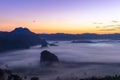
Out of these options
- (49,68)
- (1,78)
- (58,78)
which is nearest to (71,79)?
(58,78)

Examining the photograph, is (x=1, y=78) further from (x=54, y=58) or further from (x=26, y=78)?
(x=54, y=58)

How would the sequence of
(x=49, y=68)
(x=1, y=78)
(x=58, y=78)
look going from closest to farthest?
1. (x=1, y=78)
2. (x=58, y=78)
3. (x=49, y=68)

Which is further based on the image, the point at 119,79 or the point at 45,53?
the point at 45,53

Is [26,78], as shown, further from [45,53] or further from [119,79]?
[45,53]

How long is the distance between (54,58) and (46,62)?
7.52 meters

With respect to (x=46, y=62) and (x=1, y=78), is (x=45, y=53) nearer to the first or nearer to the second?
(x=46, y=62)

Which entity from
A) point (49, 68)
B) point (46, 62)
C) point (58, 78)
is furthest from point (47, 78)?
point (46, 62)

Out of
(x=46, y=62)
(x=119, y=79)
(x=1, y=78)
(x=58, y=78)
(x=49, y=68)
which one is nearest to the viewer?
(x=1, y=78)

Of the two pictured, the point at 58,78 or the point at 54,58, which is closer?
the point at 58,78

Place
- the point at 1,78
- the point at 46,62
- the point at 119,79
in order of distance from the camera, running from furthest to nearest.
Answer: the point at 46,62 < the point at 119,79 < the point at 1,78

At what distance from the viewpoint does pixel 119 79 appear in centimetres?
7456

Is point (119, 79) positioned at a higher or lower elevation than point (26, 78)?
higher

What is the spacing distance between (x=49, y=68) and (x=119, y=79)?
78426mm

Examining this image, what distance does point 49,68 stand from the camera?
149000 millimetres
